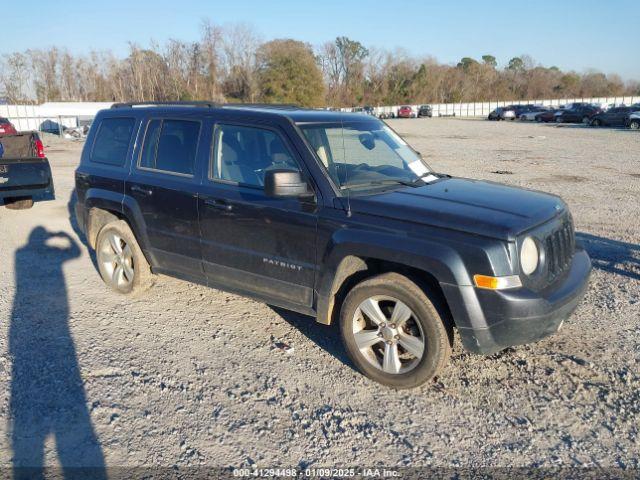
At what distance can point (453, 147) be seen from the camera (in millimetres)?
24500

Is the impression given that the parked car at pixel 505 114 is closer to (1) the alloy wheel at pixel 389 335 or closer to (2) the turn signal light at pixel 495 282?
(1) the alloy wheel at pixel 389 335

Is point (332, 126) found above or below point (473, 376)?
above

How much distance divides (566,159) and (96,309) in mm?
17535

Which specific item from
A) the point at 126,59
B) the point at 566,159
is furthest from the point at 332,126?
the point at 126,59

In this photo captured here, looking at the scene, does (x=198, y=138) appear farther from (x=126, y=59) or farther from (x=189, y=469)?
(x=126, y=59)

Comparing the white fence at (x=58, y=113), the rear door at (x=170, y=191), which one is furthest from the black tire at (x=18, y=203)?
the white fence at (x=58, y=113)

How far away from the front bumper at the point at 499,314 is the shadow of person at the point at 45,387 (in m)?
2.38

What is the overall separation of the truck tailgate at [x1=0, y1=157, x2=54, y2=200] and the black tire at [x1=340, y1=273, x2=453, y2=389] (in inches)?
313

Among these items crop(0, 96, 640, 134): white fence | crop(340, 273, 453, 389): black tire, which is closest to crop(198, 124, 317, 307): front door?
crop(340, 273, 453, 389): black tire

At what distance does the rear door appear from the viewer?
4.81 metres

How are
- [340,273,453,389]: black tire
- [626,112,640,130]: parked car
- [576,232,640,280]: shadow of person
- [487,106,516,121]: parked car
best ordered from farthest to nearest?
[487,106,516,121]: parked car → [626,112,640,130]: parked car → [576,232,640,280]: shadow of person → [340,273,453,389]: black tire

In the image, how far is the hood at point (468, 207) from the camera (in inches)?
137

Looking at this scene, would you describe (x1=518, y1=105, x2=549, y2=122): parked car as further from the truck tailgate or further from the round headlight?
the round headlight

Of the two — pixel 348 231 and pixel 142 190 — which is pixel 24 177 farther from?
pixel 348 231
